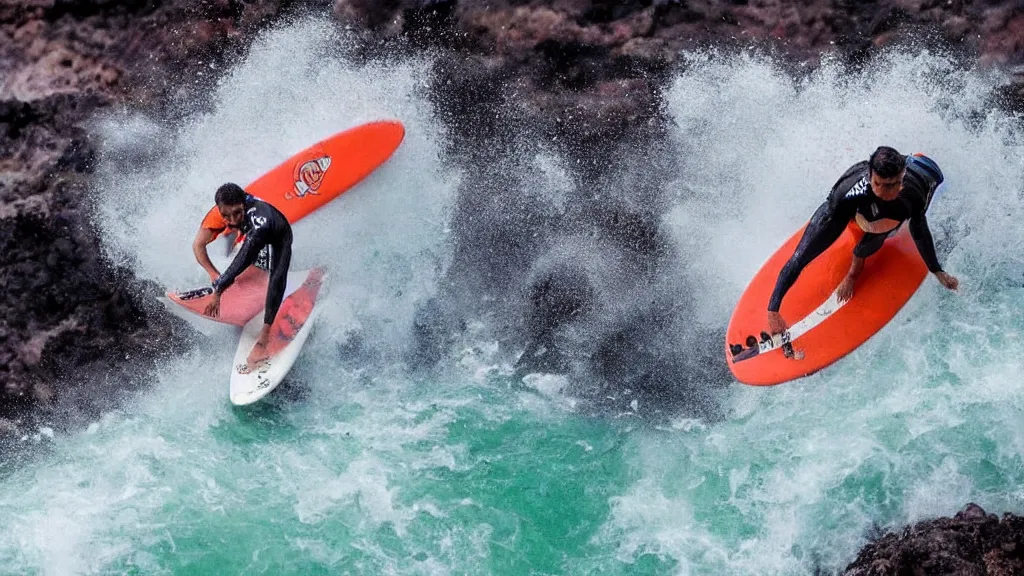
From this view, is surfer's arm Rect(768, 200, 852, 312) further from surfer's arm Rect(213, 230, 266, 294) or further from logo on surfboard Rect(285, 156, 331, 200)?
logo on surfboard Rect(285, 156, 331, 200)

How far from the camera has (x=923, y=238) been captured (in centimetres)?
821

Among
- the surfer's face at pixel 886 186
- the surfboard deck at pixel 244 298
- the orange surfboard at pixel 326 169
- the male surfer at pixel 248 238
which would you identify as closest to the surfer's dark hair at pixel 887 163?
the surfer's face at pixel 886 186

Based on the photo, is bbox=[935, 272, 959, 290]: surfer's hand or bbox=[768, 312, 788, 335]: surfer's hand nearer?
bbox=[935, 272, 959, 290]: surfer's hand

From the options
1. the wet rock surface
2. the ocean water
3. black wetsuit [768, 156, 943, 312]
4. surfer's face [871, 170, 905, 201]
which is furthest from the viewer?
the ocean water

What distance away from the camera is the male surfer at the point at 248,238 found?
8.84 meters

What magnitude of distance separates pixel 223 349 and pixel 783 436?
450cm

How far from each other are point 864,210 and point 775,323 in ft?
3.34

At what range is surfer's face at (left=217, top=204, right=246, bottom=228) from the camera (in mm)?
8805

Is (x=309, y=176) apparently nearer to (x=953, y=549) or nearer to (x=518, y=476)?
(x=518, y=476)

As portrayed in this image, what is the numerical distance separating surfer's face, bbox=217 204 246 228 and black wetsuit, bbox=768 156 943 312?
3.83 meters

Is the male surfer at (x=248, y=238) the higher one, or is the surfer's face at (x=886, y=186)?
the surfer's face at (x=886, y=186)

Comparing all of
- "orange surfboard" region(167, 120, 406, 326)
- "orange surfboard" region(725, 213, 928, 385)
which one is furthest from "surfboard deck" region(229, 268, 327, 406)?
"orange surfboard" region(725, 213, 928, 385)

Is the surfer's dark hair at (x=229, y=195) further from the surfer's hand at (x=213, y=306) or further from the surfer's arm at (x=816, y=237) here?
the surfer's arm at (x=816, y=237)

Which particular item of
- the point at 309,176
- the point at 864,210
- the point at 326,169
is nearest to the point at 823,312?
the point at 864,210
